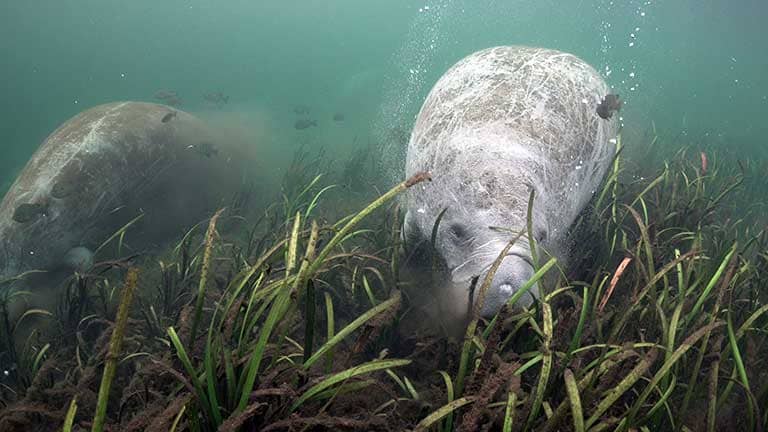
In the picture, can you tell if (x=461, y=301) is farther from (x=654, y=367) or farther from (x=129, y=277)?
(x=129, y=277)

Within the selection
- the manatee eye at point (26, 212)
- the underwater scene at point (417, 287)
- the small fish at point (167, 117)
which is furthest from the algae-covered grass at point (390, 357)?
the small fish at point (167, 117)

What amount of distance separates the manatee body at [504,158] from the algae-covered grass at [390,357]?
27 centimetres

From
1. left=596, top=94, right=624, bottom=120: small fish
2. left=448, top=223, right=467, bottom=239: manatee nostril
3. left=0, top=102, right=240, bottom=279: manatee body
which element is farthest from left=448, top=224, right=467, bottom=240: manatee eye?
left=0, top=102, right=240, bottom=279: manatee body

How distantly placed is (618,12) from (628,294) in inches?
3660

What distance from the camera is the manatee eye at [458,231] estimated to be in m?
3.49

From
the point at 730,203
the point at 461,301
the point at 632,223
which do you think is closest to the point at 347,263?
the point at 461,301

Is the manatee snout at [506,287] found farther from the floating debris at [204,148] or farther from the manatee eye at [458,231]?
the floating debris at [204,148]

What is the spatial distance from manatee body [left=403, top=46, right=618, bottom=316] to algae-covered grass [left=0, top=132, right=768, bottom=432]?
27 cm

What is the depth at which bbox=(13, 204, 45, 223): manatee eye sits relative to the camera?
18.1 feet

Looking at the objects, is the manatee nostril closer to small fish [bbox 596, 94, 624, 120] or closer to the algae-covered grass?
the algae-covered grass

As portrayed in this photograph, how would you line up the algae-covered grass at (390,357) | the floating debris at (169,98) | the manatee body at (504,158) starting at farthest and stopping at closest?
the floating debris at (169,98)
the manatee body at (504,158)
the algae-covered grass at (390,357)

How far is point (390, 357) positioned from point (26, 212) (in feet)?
17.7

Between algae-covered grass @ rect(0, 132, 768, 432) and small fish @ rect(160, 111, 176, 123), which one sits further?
small fish @ rect(160, 111, 176, 123)

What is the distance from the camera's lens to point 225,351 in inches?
68.4
